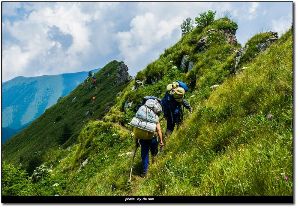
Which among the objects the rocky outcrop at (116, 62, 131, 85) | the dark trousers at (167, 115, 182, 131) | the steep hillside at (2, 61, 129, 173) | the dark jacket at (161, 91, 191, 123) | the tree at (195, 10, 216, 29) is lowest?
the dark trousers at (167, 115, 182, 131)

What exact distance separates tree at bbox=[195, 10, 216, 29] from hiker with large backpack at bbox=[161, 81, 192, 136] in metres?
12.2

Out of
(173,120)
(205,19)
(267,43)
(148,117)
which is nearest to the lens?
(148,117)

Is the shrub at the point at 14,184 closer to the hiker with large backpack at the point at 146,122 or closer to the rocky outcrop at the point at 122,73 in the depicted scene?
the hiker with large backpack at the point at 146,122

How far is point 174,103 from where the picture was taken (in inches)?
447

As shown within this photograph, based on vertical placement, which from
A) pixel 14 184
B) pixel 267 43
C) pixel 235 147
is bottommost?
pixel 14 184

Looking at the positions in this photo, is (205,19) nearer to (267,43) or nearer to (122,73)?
(267,43)

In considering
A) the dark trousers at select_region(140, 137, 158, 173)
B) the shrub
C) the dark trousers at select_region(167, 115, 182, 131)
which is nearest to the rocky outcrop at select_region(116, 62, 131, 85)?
the dark trousers at select_region(167, 115, 182, 131)

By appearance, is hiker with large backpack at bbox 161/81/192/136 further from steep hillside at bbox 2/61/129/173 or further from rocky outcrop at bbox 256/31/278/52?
steep hillside at bbox 2/61/129/173

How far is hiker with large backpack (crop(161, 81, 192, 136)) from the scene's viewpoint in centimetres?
1102

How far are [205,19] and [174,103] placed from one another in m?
12.6

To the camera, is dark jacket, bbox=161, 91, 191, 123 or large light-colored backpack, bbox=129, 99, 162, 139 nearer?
large light-colored backpack, bbox=129, 99, 162, 139

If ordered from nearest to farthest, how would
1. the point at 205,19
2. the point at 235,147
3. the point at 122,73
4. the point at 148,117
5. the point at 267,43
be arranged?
the point at 235,147 < the point at 148,117 < the point at 267,43 < the point at 205,19 < the point at 122,73

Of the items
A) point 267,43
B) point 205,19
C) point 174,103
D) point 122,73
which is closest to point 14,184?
point 174,103
